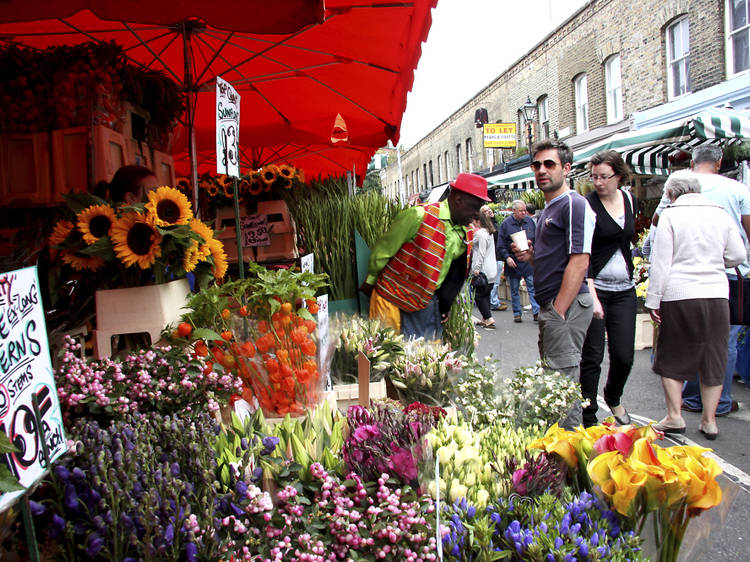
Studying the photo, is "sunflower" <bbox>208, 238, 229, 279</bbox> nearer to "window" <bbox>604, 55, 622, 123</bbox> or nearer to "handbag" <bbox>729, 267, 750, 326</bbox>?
"handbag" <bbox>729, 267, 750, 326</bbox>

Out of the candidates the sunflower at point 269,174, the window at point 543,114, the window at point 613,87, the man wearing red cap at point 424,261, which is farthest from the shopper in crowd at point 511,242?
the window at point 543,114

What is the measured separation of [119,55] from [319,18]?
53.3 inches

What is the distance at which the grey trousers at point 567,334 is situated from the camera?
3.41 m

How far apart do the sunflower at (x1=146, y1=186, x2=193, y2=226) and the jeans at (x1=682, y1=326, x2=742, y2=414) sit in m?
4.12

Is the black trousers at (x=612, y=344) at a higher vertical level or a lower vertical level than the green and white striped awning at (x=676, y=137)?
lower

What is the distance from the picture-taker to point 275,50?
15.2 feet

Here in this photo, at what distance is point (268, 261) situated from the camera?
4551mm

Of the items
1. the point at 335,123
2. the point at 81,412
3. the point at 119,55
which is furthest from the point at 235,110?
the point at 335,123

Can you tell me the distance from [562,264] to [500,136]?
18.3 metres

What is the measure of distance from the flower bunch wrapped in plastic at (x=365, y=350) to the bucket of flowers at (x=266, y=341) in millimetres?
544

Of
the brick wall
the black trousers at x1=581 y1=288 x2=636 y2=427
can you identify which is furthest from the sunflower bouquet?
the brick wall

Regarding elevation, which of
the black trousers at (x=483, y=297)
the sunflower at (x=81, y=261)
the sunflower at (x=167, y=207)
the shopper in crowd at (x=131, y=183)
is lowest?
the black trousers at (x=483, y=297)

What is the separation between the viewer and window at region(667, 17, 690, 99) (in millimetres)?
13367

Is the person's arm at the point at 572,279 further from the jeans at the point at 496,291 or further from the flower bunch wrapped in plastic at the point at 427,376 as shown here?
the jeans at the point at 496,291
